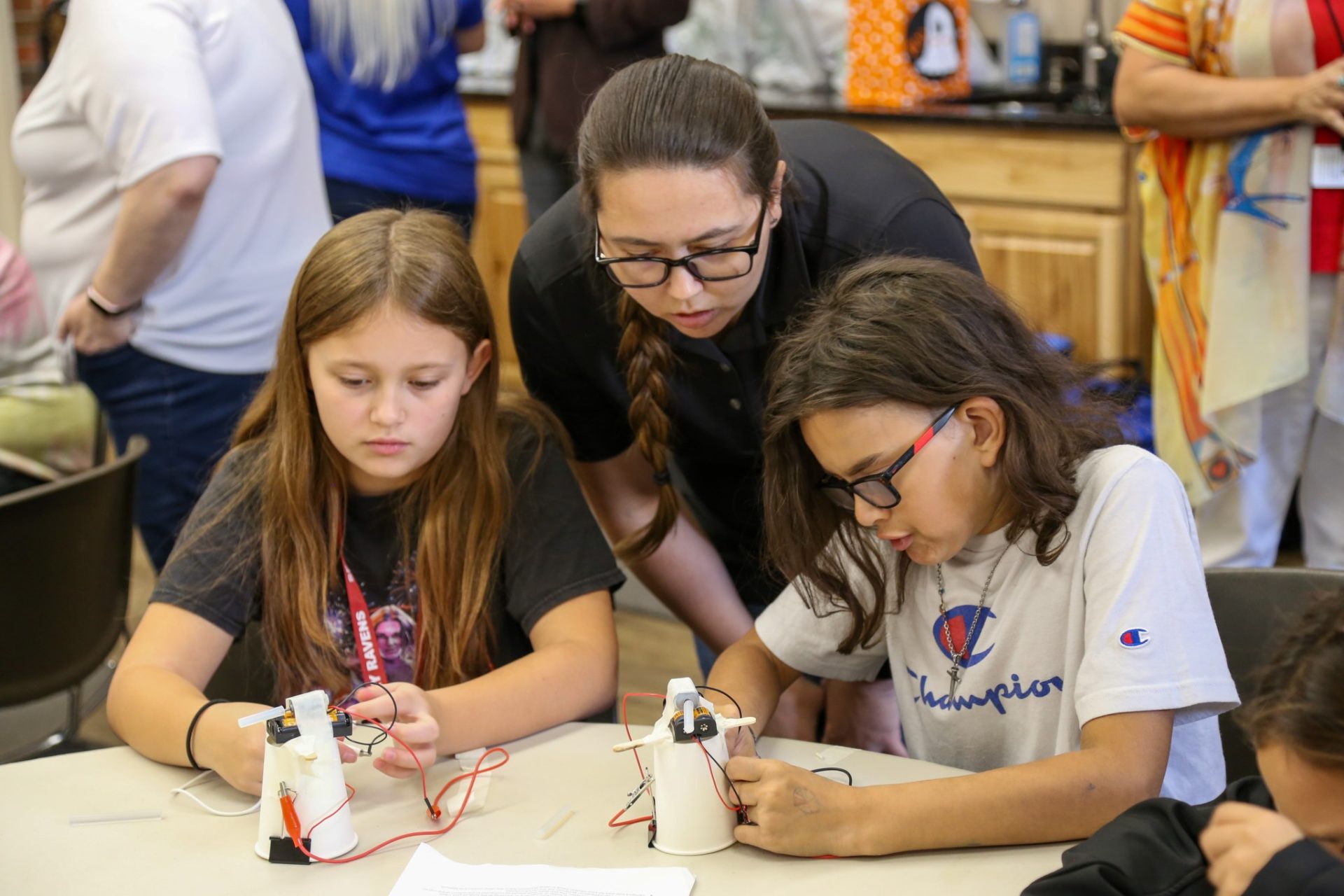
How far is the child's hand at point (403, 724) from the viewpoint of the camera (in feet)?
4.20

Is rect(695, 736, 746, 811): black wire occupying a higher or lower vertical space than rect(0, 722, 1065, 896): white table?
higher

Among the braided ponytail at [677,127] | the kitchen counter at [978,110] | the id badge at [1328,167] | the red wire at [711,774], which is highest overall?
the braided ponytail at [677,127]

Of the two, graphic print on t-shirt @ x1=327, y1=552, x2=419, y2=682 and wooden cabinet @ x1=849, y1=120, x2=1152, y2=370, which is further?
wooden cabinet @ x1=849, y1=120, x2=1152, y2=370

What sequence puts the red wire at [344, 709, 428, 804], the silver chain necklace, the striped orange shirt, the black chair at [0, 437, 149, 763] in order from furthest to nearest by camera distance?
the striped orange shirt → the black chair at [0, 437, 149, 763] → the silver chain necklace → the red wire at [344, 709, 428, 804]

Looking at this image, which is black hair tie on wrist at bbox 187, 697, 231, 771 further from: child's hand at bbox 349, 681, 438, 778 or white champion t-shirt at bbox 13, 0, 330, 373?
white champion t-shirt at bbox 13, 0, 330, 373

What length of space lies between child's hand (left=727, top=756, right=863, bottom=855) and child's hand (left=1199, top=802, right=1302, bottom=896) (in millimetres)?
299

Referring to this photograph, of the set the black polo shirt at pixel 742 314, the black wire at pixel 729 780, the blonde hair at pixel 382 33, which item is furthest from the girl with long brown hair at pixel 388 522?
the blonde hair at pixel 382 33

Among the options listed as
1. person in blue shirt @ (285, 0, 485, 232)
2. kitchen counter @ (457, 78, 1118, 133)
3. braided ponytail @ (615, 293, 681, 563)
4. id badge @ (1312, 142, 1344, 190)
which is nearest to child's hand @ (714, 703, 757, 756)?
braided ponytail @ (615, 293, 681, 563)

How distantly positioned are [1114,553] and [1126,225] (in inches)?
90.3

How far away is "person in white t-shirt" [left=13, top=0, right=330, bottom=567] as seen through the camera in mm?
2020

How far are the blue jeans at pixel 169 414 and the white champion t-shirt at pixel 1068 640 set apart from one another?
1.12 m

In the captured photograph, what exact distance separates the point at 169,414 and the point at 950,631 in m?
1.37

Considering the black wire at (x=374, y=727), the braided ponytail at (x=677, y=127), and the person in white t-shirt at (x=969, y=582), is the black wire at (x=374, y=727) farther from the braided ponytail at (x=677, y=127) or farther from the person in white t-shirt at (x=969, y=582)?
the braided ponytail at (x=677, y=127)

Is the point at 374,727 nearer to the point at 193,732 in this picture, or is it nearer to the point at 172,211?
the point at 193,732
